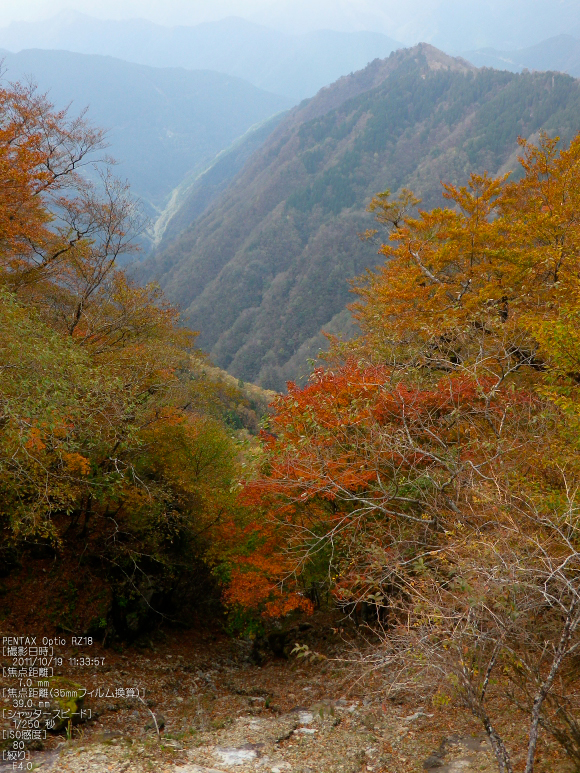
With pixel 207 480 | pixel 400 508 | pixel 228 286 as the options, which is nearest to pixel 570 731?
pixel 400 508

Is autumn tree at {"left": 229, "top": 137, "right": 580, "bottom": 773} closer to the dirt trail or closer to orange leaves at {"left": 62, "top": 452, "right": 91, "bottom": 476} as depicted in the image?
the dirt trail

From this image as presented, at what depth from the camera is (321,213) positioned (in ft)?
541

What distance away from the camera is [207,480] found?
54.5 ft

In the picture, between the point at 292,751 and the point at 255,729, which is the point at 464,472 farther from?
the point at 255,729

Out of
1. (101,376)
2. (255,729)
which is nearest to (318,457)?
Result: (255,729)

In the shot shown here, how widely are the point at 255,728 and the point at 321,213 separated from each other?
16831 centimetres

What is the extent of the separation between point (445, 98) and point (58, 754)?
756 feet

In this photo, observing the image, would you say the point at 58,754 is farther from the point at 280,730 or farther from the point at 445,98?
the point at 445,98

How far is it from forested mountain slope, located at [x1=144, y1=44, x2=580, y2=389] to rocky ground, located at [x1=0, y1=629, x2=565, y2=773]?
8554cm

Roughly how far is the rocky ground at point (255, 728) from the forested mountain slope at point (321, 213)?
8554cm

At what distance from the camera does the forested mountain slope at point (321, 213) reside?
125312 millimetres

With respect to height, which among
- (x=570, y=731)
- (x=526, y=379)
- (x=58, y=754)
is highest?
(x=526, y=379)

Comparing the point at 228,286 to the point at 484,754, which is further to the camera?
the point at 228,286

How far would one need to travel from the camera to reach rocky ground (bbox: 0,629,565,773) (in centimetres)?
784
